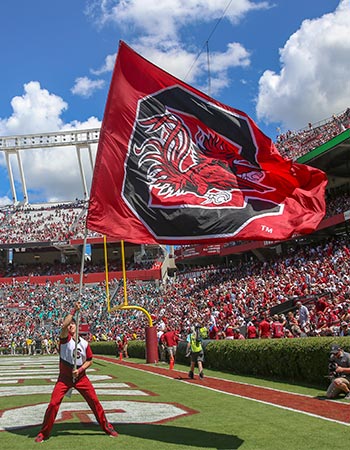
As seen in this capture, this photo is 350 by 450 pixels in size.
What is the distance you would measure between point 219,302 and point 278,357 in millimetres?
17901

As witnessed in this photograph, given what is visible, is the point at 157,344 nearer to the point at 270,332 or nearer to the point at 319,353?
the point at 270,332

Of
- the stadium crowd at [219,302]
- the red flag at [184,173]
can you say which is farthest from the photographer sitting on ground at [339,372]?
the red flag at [184,173]

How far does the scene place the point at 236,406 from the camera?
9789mm

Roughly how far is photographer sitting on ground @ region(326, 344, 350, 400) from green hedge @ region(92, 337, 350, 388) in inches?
30.7

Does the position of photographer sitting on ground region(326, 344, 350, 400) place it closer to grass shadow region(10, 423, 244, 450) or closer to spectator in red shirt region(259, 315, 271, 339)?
grass shadow region(10, 423, 244, 450)

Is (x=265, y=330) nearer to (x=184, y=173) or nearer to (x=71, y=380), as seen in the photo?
(x=184, y=173)

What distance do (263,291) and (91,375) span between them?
42.5ft

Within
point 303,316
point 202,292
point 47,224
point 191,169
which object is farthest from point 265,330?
point 47,224

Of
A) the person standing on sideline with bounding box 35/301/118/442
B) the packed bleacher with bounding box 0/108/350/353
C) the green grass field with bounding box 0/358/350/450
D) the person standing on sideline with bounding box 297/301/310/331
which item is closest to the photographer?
the green grass field with bounding box 0/358/350/450

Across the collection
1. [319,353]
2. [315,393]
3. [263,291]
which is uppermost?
[263,291]

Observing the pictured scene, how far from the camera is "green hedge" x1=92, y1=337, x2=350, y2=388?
40.4 feet

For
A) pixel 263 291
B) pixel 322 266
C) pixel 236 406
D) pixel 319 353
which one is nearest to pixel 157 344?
pixel 263 291

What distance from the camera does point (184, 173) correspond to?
802cm

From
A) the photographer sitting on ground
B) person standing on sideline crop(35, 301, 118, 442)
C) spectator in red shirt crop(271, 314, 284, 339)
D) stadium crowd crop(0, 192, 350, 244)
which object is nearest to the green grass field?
person standing on sideline crop(35, 301, 118, 442)
